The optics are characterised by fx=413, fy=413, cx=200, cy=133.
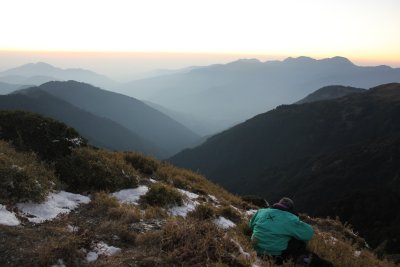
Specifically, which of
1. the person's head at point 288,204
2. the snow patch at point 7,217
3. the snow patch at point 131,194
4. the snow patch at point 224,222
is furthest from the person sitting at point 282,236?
the snow patch at point 7,217

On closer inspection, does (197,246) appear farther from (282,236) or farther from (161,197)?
(161,197)

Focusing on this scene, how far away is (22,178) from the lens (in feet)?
31.6

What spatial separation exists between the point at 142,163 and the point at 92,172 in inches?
140

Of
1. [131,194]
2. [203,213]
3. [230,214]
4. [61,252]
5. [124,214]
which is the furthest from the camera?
[230,214]

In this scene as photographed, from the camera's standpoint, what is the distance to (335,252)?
31.6 feet

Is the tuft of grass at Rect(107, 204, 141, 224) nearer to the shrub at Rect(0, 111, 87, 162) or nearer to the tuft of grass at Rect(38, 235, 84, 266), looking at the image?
the tuft of grass at Rect(38, 235, 84, 266)

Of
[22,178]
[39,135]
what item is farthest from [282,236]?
[39,135]

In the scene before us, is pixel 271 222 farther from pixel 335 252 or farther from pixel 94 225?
pixel 94 225

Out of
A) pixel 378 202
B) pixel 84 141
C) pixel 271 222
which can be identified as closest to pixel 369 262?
pixel 271 222

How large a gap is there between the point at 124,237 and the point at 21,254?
1.99m

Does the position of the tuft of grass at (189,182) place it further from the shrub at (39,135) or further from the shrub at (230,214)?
the shrub at (39,135)

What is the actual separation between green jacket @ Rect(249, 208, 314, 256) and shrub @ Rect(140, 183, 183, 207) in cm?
362

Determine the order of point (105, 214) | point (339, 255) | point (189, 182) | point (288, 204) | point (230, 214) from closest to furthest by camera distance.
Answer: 1. point (288, 204)
2. point (105, 214)
3. point (339, 255)
4. point (230, 214)
5. point (189, 182)

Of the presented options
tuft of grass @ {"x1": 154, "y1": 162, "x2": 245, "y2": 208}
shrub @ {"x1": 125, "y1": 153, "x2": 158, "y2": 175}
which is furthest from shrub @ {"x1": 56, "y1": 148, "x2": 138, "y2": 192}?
tuft of grass @ {"x1": 154, "y1": 162, "x2": 245, "y2": 208}
